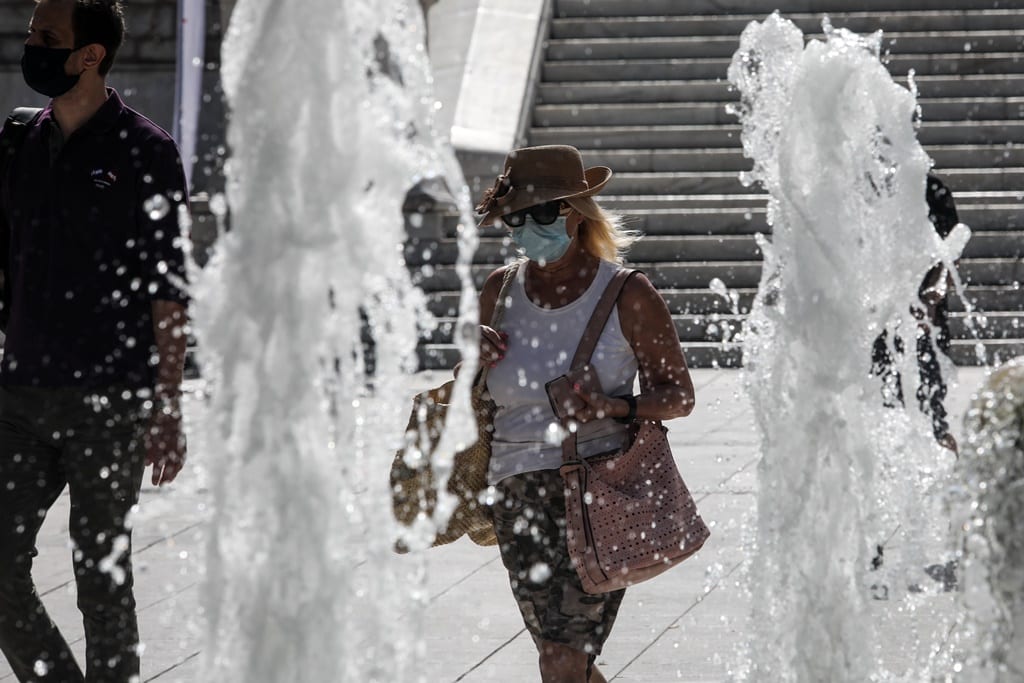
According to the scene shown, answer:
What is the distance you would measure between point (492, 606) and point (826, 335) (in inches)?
90.7

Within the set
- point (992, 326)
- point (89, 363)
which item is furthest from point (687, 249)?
point (89, 363)

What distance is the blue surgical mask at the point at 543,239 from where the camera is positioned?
14.1 feet

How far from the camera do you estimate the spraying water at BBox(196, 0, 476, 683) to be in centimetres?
321

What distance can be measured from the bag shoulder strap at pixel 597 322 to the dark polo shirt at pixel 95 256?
3.15 ft

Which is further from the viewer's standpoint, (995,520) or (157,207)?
(157,207)

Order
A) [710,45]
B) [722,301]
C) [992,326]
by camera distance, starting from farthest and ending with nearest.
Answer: [710,45] → [722,301] → [992,326]

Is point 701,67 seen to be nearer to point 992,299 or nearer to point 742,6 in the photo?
point 742,6

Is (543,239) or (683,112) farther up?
(543,239)

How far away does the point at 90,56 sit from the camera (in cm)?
439

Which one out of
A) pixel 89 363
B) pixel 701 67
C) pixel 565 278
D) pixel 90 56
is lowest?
pixel 701 67

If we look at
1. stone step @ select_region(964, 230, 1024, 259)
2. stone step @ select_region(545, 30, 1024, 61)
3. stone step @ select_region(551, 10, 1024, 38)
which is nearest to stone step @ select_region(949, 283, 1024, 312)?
stone step @ select_region(964, 230, 1024, 259)

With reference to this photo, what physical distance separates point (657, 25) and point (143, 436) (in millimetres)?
12161

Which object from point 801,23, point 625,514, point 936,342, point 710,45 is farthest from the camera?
point 801,23

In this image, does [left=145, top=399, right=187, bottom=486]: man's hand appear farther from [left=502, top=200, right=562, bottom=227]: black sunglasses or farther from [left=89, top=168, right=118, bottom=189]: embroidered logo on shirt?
[left=502, top=200, right=562, bottom=227]: black sunglasses
